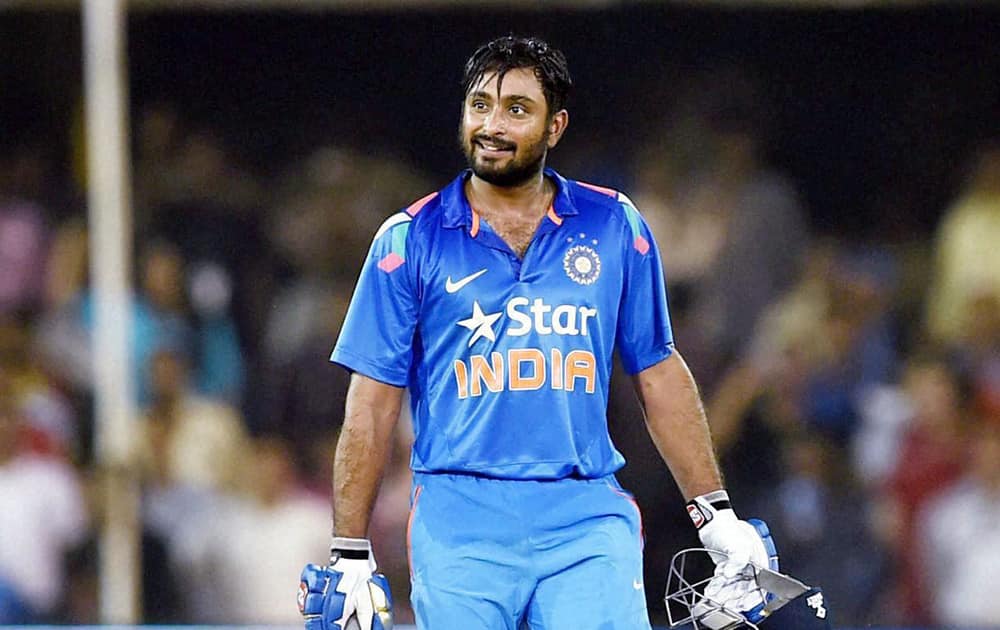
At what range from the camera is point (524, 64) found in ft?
13.4

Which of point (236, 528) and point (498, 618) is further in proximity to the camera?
point (236, 528)

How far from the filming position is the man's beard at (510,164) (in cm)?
408

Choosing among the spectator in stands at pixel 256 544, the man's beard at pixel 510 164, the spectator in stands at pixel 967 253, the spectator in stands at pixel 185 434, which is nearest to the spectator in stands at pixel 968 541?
the spectator in stands at pixel 967 253

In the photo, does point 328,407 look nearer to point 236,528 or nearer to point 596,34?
point 236,528

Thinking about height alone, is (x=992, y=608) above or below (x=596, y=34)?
below

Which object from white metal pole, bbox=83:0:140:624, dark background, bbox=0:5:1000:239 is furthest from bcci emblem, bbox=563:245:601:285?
white metal pole, bbox=83:0:140:624

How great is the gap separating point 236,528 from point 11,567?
956 millimetres

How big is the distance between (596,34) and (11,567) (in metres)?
3.38

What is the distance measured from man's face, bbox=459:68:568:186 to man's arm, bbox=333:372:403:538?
1.74ft

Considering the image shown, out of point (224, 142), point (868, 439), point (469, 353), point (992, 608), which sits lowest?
point (992, 608)

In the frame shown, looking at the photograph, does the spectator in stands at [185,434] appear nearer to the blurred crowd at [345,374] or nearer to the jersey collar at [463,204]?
the blurred crowd at [345,374]

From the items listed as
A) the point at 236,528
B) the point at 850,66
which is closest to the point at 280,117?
the point at 236,528

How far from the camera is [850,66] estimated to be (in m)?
8.21

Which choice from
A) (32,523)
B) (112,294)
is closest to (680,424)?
(112,294)
